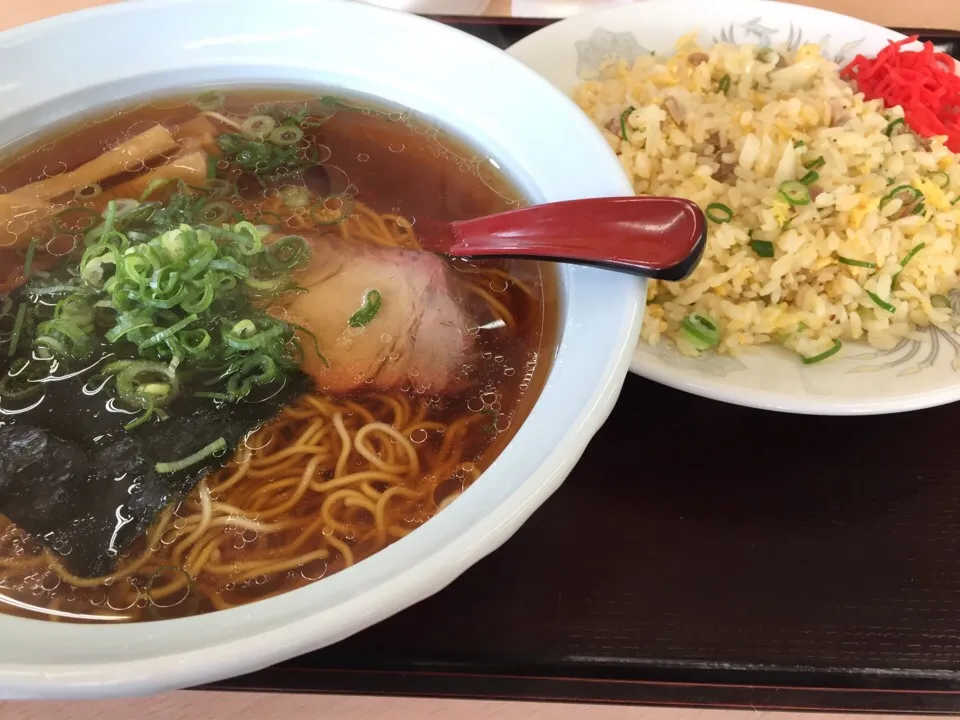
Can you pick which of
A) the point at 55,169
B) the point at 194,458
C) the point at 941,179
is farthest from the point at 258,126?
the point at 941,179

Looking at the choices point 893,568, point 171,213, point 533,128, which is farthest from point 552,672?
point 171,213

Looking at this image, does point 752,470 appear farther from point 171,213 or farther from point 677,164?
point 171,213

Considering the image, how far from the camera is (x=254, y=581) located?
817 mm

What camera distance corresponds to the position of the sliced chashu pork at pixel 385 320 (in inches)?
40.6

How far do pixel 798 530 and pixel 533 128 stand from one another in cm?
70

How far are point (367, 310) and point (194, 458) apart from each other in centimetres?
34

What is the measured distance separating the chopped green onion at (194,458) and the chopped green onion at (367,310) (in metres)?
0.27

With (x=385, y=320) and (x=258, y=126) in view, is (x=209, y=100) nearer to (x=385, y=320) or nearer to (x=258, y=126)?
(x=258, y=126)

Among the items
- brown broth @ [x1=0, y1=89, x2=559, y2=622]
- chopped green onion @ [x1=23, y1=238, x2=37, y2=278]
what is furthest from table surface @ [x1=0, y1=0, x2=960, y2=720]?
chopped green onion @ [x1=23, y1=238, x2=37, y2=278]

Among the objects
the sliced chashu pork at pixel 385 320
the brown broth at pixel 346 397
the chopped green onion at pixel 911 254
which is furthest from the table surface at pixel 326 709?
the chopped green onion at pixel 911 254

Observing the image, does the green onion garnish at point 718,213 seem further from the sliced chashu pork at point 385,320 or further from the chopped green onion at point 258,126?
the chopped green onion at point 258,126

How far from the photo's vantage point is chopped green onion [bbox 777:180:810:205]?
1.21 metres

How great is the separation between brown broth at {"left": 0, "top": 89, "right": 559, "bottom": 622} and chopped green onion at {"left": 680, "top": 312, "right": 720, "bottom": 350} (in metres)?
0.26

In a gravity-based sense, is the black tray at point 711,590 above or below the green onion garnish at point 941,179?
below
